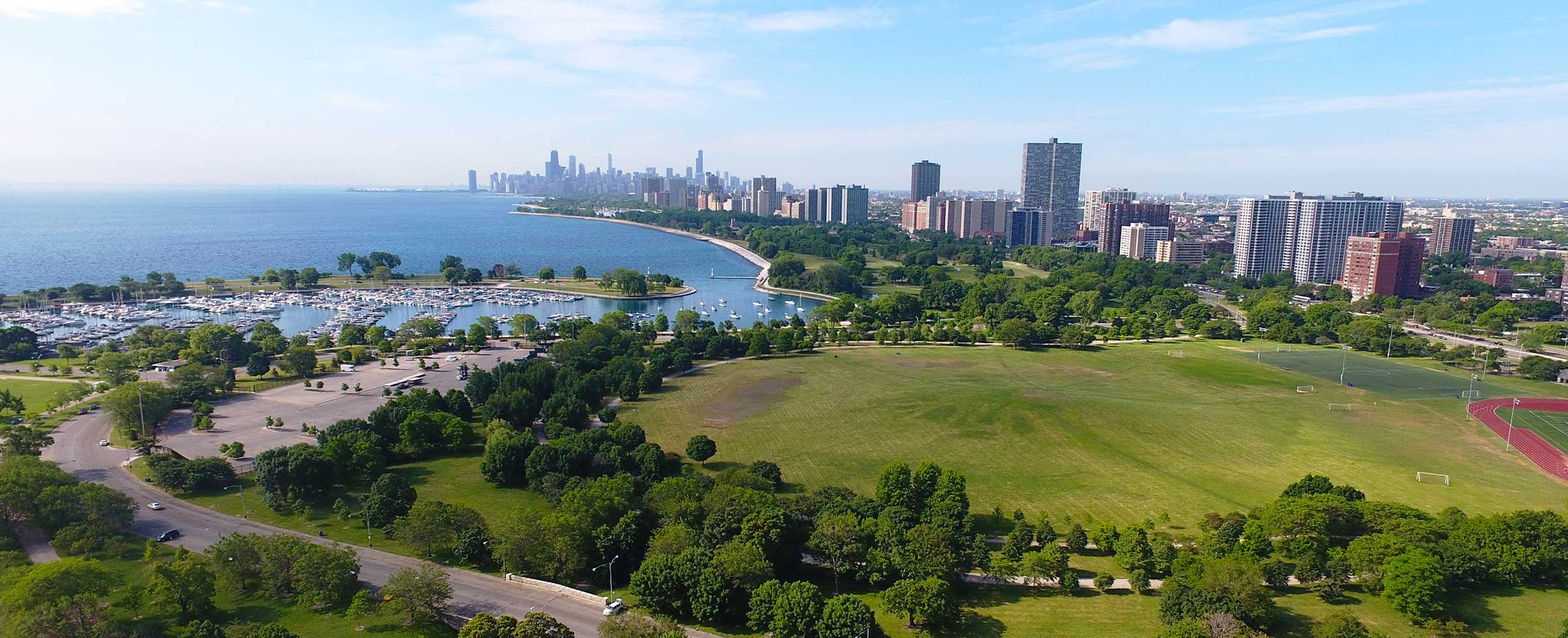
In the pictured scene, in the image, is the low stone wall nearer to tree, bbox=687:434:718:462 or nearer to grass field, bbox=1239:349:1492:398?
tree, bbox=687:434:718:462

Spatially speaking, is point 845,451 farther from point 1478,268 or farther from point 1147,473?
point 1478,268

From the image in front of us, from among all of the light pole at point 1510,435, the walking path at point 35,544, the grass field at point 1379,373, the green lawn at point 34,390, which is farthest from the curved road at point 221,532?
the grass field at point 1379,373

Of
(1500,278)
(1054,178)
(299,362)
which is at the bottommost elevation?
(299,362)

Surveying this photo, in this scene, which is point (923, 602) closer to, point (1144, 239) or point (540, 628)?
point (540, 628)

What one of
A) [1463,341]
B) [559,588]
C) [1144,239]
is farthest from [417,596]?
[1144,239]

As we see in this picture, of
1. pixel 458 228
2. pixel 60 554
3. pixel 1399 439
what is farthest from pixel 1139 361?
pixel 458 228

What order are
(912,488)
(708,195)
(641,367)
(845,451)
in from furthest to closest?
(708,195) < (641,367) < (845,451) < (912,488)

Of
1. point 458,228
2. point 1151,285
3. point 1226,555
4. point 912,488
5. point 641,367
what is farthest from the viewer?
point 458,228
